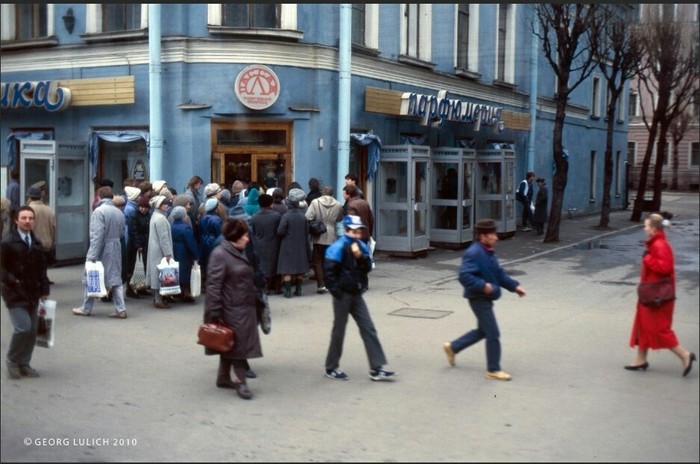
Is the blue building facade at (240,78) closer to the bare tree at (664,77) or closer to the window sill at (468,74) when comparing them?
the window sill at (468,74)

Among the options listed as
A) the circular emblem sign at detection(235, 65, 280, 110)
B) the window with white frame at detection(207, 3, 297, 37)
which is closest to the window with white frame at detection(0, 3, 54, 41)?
the window with white frame at detection(207, 3, 297, 37)

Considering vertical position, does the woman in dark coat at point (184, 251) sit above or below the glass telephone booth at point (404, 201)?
below

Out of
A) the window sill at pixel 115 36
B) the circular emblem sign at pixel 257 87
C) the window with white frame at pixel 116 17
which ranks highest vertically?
the window with white frame at pixel 116 17

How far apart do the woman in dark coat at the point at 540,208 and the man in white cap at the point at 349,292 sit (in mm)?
1308

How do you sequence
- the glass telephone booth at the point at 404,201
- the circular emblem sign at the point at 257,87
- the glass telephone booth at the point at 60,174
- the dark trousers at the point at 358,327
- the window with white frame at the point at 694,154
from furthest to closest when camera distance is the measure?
the dark trousers at the point at 358,327
the glass telephone booth at the point at 404,201
the glass telephone booth at the point at 60,174
the circular emblem sign at the point at 257,87
the window with white frame at the point at 694,154

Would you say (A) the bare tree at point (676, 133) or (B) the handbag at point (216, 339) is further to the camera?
(B) the handbag at point (216, 339)

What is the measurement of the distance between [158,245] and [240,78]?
8.43 ft

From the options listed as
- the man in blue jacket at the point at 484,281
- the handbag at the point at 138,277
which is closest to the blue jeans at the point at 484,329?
the man in blue jacket at the point at 484,281

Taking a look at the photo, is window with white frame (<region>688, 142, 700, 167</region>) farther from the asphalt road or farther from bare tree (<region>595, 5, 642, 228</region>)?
bare tree (<region>595, 5, 642, 228</region>)

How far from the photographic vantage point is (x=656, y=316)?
3.00m

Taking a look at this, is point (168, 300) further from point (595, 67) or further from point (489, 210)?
point (595, 67)

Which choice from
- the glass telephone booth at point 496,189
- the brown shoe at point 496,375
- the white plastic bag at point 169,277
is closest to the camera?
the glass telephone booth at point 496,189

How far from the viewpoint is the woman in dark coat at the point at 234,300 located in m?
4.44

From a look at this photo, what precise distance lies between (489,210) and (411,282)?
1.24 metres
